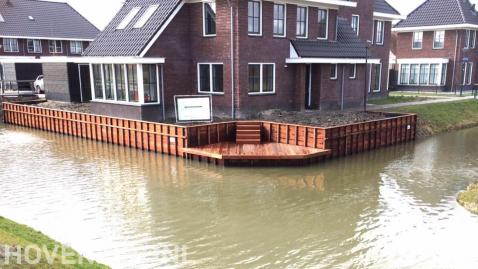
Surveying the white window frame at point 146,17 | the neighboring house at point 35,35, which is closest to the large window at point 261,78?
the white window frame at point 146,17

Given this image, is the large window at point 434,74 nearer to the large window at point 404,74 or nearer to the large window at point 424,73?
the large window at point 424,73

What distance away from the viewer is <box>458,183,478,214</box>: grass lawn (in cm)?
1066

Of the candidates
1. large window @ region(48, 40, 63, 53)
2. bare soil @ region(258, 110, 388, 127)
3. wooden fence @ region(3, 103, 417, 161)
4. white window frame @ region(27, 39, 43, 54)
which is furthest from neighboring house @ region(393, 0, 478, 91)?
white window frame @ region(27, 39, 43, 54)

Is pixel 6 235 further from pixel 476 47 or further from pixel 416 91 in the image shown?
pixel 476 47

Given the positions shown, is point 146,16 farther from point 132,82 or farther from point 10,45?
point 10,45

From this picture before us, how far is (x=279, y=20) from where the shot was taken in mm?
19969

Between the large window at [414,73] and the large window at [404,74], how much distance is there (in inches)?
10.3

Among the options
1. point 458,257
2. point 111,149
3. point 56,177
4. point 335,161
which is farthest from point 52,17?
point 458,257

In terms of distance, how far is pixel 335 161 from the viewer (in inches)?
610

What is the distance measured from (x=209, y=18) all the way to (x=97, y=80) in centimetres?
630

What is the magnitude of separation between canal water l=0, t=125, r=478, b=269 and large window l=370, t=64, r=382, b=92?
12181 millimetres

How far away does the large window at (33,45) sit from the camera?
1448 inches

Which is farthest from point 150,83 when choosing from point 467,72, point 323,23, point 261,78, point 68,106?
point 467,72

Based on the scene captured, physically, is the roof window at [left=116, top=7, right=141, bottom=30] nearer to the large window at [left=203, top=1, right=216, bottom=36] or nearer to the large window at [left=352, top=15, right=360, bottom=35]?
the large window at [left=203, top=1, right=216, bottom=36]
